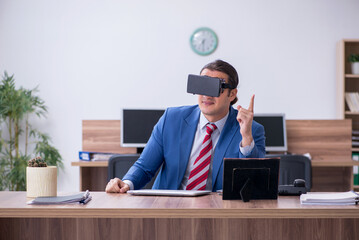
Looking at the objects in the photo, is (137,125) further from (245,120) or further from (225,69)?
(245,120)

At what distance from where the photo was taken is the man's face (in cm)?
233

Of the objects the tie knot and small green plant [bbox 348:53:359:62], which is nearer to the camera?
the tie knot

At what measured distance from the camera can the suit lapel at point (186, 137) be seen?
7.73 ft

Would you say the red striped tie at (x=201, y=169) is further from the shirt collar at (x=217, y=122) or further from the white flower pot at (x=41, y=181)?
the white flower pot at (x=41, y=181)

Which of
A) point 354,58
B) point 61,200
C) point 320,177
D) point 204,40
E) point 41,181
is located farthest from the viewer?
point 204,40

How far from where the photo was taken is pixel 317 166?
4141 millimetres

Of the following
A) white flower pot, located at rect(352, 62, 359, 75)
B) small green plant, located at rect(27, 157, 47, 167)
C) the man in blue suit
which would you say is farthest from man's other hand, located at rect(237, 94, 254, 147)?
white flower pot, located at rect(352, 62, 359, 75)

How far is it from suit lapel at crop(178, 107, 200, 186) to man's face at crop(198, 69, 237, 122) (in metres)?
0.09

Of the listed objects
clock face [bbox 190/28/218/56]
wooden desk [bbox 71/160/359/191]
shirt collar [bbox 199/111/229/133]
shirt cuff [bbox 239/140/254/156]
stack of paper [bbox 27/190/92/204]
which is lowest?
wooden desk [bbox 71/160/359/191]

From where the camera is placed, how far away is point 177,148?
7.82ft

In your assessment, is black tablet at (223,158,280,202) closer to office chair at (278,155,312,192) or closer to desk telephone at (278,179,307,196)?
desk telephone at (278,179,307,196)

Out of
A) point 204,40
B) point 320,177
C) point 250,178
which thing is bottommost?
point 320,177

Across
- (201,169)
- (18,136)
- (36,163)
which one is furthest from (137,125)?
(36,163)

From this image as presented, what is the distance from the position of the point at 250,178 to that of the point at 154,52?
4.10m
